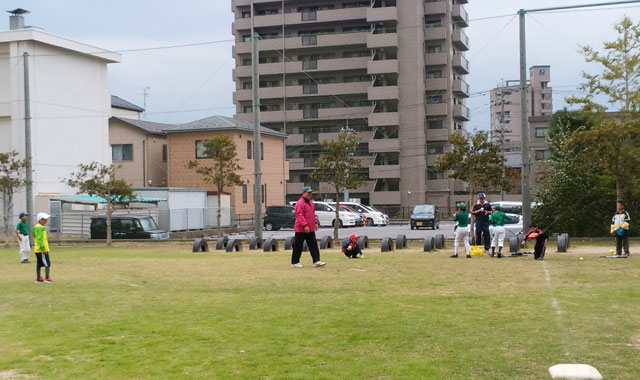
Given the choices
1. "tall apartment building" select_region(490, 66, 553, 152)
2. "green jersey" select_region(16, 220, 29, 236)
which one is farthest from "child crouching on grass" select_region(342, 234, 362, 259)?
"tall apartment building" select_region(490, 66, 553, 152)

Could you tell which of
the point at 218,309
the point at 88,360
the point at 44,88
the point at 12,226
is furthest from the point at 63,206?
the point at 88,360

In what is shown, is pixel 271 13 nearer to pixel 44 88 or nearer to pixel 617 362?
pixel 44 88

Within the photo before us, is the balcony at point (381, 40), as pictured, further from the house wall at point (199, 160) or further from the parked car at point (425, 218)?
the parked car at point (425, 218)

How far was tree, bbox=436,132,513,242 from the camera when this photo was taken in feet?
95.9

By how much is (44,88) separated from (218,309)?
3874 cm

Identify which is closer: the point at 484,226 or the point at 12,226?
the point at 484,226

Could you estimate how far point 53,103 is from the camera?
46.0 meters

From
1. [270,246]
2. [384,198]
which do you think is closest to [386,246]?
[270,246]

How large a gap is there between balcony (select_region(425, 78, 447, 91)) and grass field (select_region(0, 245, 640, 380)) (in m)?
51.7

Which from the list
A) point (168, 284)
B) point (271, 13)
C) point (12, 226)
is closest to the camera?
point (168, 284)

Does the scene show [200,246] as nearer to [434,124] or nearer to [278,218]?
[278,218]

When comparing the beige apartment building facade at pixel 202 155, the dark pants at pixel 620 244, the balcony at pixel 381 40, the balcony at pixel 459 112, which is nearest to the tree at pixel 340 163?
the dark pants at pixel 620 244

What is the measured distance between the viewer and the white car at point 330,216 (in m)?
49.5

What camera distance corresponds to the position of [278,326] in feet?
30.1
